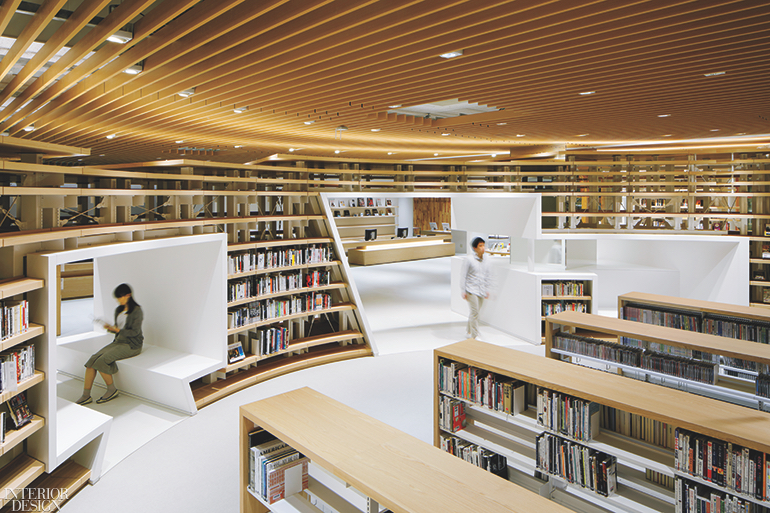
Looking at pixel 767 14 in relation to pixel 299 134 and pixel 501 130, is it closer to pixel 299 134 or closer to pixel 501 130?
pixel 501 130

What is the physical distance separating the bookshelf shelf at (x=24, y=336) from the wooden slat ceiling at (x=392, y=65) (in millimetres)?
1813

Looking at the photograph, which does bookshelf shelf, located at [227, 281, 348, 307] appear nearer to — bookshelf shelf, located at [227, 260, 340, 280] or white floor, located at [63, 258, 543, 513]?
bookshelf shelf, located at [227, 260, 340, 280]

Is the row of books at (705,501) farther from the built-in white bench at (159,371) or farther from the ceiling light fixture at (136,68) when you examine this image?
the ceiling light fixture at (136,68)

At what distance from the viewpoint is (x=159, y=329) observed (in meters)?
6.05

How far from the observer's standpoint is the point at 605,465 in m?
3.08

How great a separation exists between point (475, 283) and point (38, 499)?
5906 millimetres

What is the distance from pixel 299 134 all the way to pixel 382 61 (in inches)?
172

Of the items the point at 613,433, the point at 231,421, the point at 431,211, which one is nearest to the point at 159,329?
the point at 231,421

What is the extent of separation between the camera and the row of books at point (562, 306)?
769 centimetres

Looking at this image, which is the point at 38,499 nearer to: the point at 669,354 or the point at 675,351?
the point at 669,354

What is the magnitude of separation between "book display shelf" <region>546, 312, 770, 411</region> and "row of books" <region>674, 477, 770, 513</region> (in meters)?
1.72

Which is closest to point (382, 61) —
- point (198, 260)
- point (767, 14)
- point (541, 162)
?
point (767, 14)

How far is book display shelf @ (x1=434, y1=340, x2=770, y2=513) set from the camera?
2.66 m

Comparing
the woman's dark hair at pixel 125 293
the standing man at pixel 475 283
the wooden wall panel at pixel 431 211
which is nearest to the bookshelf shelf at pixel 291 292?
the woman's dark hair at pixel 125 293
